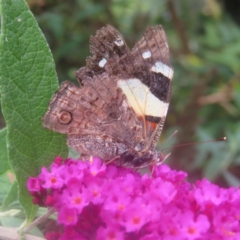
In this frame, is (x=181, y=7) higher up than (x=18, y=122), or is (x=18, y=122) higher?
(x=18, y=122)

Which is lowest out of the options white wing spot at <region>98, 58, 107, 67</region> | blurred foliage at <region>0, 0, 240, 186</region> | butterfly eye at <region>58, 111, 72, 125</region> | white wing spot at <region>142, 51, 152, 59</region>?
blurred foliage at <region>0, 0, 240, 186</region>

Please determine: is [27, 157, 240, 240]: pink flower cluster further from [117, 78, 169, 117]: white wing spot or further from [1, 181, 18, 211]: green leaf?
[117, 78, 169, 117]: white wing spot

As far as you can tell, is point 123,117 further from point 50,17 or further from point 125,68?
point 50,17

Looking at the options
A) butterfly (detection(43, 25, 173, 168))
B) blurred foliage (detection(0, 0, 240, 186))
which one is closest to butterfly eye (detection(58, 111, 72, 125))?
butterfly (detection(43, 25, 173, 168))

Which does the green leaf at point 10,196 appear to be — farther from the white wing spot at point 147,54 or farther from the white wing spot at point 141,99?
Answer: the white wing spot at point 147,54

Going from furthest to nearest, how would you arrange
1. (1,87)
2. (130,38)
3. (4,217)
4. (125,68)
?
(130,38) → (125,68) → (4,217) → (1,87)

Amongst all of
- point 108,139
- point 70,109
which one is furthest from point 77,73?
point 108,139
